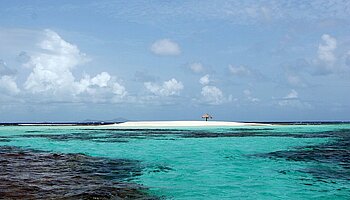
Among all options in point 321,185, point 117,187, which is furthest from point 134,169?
point 321,185

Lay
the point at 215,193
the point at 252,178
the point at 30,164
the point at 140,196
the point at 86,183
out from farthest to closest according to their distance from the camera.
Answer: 1. the point at 30,164
2. the point at 252,178
3. the point at 86,183
4. the point at 215,193
5. the point at 140,196

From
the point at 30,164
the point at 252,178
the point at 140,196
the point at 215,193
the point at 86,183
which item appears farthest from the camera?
the point at 30,164

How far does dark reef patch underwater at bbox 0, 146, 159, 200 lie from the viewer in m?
12.5

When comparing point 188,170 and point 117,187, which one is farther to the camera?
point 188,170

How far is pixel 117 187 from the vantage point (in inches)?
543

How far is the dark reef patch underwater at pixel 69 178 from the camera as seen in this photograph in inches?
492

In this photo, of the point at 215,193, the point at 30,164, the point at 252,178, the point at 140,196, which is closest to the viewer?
the point at 140,196

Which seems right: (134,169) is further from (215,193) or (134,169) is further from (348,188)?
(348,188)

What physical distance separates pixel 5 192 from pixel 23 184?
173 cm

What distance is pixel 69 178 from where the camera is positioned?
51.6ft

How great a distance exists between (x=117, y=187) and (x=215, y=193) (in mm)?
3617

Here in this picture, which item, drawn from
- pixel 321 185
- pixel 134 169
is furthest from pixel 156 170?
pixel 321 185

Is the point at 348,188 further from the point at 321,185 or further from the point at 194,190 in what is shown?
the point at 194,190

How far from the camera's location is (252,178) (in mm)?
16281
